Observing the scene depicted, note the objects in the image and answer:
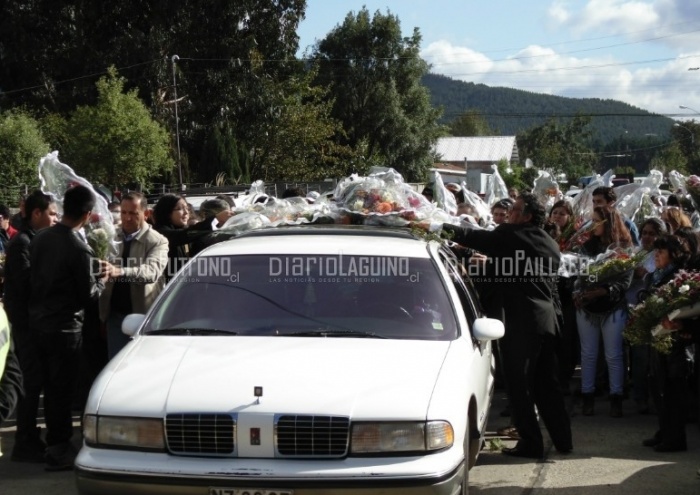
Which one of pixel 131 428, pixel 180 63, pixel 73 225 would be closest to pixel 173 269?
pixel 73 225

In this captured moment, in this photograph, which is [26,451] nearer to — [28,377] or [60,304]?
[28,377]

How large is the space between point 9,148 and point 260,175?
17165 millimetres

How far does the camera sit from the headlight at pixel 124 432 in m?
4.72

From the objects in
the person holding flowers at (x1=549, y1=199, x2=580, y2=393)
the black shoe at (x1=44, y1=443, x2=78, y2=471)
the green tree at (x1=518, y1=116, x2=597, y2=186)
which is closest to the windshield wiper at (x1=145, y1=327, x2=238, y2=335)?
the black shoe at (x1=44, y1=443, x2=78, y2=471)

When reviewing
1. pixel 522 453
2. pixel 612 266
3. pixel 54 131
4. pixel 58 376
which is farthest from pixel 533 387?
pixel 54 131

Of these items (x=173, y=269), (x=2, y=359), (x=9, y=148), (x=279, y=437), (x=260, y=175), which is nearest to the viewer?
(x=2, y=359)

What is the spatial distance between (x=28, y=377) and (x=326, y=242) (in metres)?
2.43

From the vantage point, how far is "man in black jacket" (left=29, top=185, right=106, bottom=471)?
6.77 meters

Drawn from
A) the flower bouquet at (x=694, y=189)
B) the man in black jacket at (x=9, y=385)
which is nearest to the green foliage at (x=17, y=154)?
the flower bouquet at (x=694, y=189)

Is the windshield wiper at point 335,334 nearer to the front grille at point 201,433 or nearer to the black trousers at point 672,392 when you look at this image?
the front grille at point 201,433

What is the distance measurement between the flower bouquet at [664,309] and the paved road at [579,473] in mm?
876

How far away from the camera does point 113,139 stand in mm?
39312

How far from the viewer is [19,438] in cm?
714

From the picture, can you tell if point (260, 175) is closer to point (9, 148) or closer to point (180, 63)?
point (180, 63)
